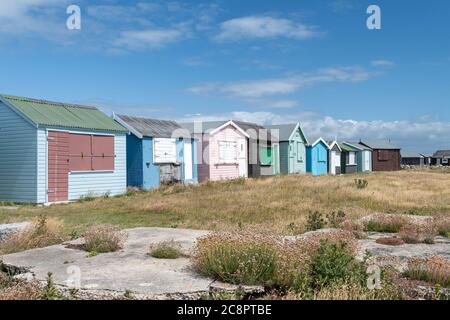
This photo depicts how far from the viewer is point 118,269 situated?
19.6 ft

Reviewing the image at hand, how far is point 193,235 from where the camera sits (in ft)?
28.9

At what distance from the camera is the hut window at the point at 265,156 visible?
33.2 m

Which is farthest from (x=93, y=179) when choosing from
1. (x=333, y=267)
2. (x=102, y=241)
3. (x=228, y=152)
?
(x=333, y=267)

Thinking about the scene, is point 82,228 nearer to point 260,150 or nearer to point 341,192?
point 341,192

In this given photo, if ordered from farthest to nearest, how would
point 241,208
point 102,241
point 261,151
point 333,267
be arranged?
point 261,151 < point 241,208 < point 102,241 < point 333,267

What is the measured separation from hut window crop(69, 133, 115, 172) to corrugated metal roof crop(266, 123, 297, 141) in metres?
17.5

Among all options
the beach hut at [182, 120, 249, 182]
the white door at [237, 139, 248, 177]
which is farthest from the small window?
the white door at [237, 139, 248, 177]

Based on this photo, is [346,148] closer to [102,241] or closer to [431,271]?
[102,241]

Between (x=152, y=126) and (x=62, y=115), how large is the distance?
6.37 meters

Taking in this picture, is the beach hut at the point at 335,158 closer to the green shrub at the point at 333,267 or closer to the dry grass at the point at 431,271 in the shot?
the dry grass at the point at 431,271

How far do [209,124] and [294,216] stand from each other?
1861 cm

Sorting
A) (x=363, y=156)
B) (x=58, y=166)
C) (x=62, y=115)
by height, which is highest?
(x=62, y=115)

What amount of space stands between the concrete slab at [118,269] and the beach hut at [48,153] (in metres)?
11.1

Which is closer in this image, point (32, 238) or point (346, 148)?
point (32, 238)
